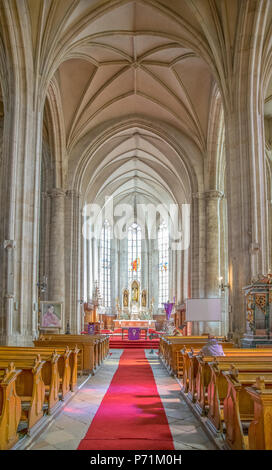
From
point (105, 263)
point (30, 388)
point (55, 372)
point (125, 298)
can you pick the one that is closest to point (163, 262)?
point (125, 298)

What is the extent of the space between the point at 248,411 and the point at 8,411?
8.93ft

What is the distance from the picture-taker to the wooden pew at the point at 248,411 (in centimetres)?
390

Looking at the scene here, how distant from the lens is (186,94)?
75.6 feet

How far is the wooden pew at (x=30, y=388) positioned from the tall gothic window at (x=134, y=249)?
3513 cm

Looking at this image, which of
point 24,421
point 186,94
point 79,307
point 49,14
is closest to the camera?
point 24,421

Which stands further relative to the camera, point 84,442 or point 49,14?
point 49,14

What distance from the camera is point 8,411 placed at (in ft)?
16.3

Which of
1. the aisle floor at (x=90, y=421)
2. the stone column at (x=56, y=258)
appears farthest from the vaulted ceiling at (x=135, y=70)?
the aisle floor at (x=90, y=421)

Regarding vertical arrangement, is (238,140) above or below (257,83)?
below

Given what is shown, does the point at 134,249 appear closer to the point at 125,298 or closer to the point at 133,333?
the point at 125,298

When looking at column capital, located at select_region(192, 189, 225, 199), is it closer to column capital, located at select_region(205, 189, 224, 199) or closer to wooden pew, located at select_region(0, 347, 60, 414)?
column capital, located at select_region(205, 189, 224, 199)

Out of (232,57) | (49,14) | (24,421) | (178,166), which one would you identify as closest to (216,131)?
(178,166)

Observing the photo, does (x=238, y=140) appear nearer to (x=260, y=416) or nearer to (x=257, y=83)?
(x=257, y=83)

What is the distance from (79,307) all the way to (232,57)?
15.0 metres
